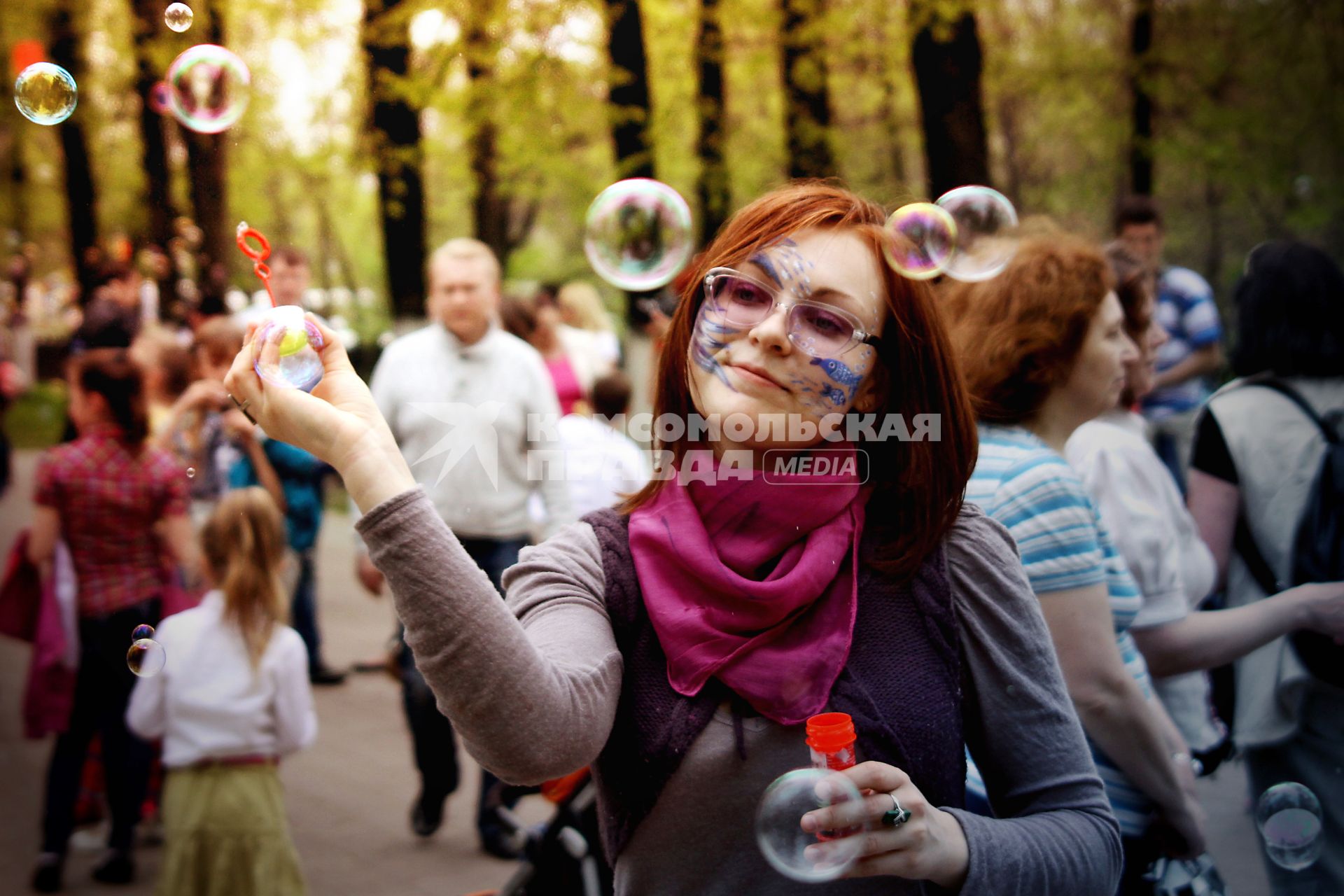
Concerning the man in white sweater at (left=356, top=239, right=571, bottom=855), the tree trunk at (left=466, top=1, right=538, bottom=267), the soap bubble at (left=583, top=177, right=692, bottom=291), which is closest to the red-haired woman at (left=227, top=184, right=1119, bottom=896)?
the soap bubble at (left=583, top=177, right=692, bottom=291)

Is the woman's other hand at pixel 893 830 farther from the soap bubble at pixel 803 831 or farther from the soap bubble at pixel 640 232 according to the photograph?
the soap bubble at pixel 640 232

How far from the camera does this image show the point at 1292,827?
287cm

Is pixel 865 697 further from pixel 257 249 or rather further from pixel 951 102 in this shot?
pixel 951 102

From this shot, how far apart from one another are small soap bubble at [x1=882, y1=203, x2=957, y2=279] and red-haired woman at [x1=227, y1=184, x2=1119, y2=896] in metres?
0.04

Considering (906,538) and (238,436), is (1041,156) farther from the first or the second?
(906,538)

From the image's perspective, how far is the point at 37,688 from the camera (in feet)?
14.8

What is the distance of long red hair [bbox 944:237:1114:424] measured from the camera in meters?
2.52

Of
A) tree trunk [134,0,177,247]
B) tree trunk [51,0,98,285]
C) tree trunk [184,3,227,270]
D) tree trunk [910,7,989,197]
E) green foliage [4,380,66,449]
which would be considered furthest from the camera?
green foliage [4,380,66,449]

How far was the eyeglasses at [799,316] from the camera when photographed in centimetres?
164

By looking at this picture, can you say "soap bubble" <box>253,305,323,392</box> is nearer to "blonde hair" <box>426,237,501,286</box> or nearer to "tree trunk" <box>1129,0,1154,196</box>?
"blonde hair" <box>426,237,501,286</box>

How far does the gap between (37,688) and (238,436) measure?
165 centimetres

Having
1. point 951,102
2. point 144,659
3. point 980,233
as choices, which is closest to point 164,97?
point 144,659

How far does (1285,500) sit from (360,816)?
3.94 meters

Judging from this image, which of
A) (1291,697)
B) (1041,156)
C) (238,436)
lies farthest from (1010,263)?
(1041,156)
